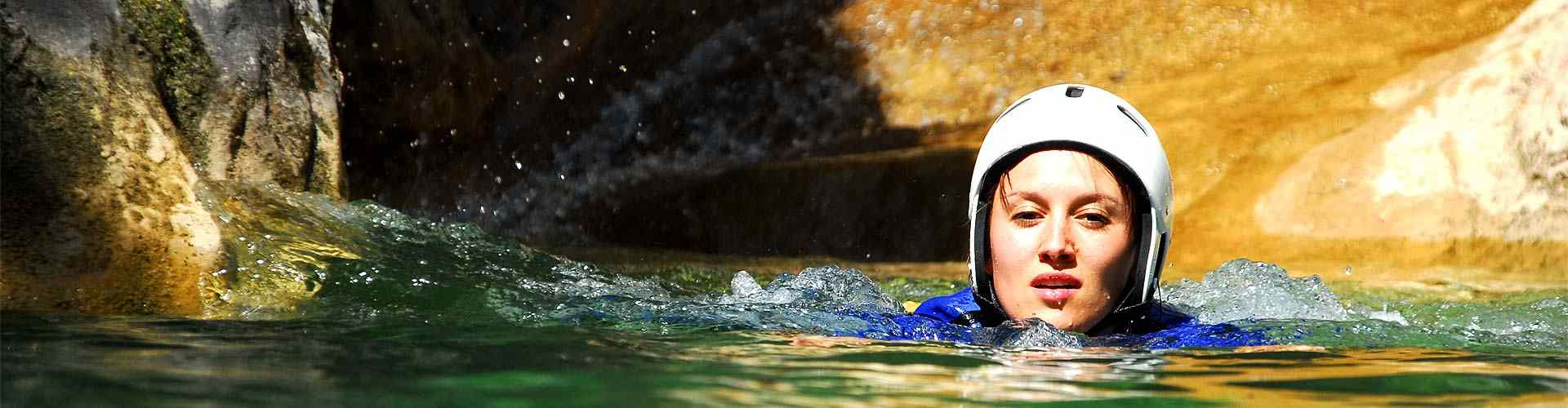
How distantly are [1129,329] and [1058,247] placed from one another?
550mm

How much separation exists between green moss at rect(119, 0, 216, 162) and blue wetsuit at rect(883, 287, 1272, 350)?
2743 mm

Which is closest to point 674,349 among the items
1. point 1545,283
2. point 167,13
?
point 167,13

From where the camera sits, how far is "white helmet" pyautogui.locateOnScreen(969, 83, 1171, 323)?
12.3 feet

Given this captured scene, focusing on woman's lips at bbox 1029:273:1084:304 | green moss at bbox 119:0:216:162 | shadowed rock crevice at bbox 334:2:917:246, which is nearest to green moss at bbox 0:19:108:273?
green moss at bbox 119:0:216:162

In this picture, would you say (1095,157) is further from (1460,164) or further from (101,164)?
(1460,164)

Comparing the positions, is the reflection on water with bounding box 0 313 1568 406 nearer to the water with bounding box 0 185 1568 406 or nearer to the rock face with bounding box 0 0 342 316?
the water with bounding box 0 185 1568 406

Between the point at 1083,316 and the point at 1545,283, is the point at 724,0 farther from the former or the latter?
the point at 1083,316

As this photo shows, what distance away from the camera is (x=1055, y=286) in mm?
3555

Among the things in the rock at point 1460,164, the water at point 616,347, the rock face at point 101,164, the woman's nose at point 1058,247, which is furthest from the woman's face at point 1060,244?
the rock at point 1460,164

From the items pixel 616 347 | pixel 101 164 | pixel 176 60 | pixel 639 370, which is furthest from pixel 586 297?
pixel 639 370

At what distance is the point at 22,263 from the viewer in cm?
379

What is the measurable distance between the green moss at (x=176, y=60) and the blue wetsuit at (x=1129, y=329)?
2.74 m

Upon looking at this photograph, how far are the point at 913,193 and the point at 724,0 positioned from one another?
2600 millimetres

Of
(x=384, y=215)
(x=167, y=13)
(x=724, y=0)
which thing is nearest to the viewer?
(x=167, y=13)
